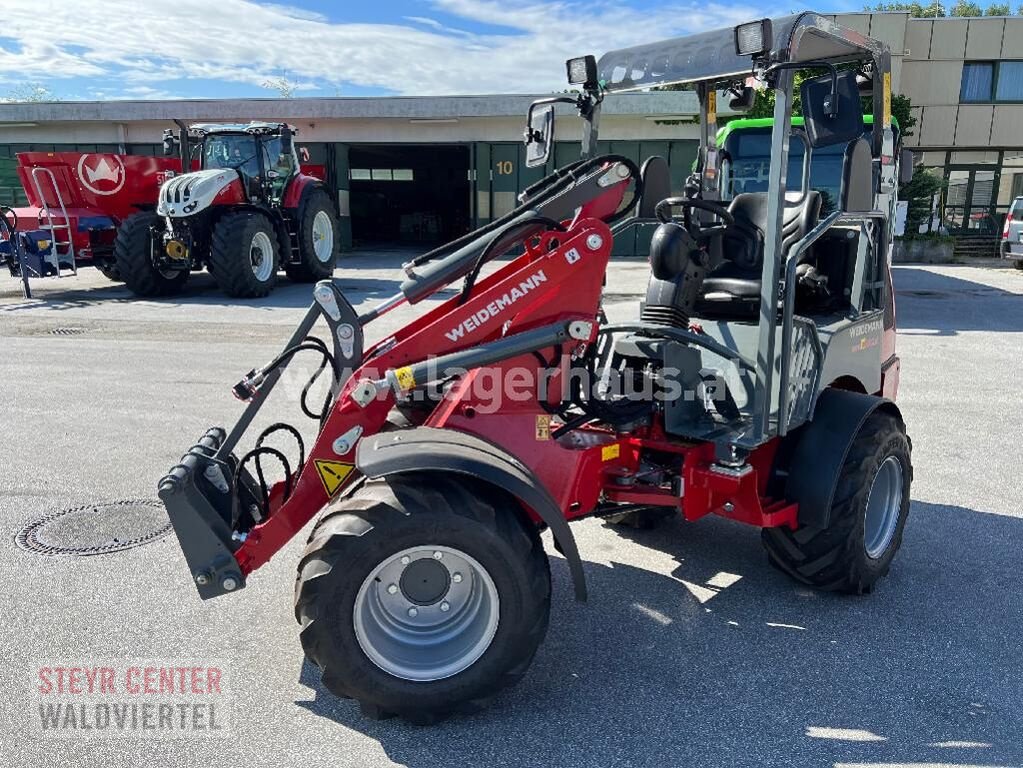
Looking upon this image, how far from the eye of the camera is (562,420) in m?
3.52

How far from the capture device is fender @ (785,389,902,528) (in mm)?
3656

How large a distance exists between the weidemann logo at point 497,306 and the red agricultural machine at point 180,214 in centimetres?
1078

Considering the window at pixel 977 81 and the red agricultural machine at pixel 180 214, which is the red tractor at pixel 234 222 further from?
the window at pixel 977 81

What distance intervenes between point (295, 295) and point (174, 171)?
3.93 metres

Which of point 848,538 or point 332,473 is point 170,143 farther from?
point 848,538

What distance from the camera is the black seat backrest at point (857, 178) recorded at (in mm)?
3525

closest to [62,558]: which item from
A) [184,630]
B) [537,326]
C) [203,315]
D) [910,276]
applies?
[184,630]

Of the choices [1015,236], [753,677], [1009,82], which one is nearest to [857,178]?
[753,677]

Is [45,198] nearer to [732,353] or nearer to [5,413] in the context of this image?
[5,413]

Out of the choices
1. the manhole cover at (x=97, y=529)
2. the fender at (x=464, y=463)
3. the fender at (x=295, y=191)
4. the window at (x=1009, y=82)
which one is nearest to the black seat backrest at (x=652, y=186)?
the fender at (x=464, y=463)

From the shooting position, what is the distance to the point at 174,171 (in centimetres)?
1536

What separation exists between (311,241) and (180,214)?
2690 mm

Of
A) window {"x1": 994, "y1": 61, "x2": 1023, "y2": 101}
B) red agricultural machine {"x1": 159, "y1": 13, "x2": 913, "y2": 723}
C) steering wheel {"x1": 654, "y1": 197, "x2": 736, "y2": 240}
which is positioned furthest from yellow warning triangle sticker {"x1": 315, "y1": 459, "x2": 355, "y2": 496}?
window {"x1": 994, "y1": 61, "x2": 1023, "y2": 101}

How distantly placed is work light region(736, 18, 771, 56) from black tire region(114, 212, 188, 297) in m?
12.4
